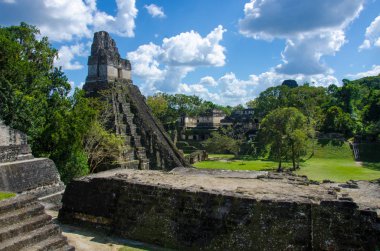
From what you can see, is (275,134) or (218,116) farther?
(218,116)

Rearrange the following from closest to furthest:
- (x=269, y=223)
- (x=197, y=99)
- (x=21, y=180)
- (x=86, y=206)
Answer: (x=269, y=223) → (x=86, y=206) → (x=21, y=180) → (x=197, y=99)

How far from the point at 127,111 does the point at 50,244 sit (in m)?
19.5

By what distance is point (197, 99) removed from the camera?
6806cm

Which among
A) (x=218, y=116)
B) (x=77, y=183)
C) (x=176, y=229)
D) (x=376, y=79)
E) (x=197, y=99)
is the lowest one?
(x=176, y=229)

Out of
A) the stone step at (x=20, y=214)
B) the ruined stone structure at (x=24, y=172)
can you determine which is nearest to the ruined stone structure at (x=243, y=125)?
the ruined stone structure at (x=24, y=172)

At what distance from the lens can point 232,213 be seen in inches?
280

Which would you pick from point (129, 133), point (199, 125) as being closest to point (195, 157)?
point (129, 133)

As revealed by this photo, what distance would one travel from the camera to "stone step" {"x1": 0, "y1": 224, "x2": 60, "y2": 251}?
5875 millimetres

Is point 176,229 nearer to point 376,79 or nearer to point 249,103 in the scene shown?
point 249,103

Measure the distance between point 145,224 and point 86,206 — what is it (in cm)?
196

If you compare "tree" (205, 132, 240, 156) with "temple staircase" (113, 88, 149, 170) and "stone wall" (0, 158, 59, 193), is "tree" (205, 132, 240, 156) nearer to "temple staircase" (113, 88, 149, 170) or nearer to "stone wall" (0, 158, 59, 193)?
"temple staircase" (113, 88, 149, 170)

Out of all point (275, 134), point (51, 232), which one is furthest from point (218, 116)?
point (51, 232)

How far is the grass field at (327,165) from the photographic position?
2256cm

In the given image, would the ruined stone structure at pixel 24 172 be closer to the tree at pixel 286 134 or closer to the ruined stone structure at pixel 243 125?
the tree at pixel 286 134
